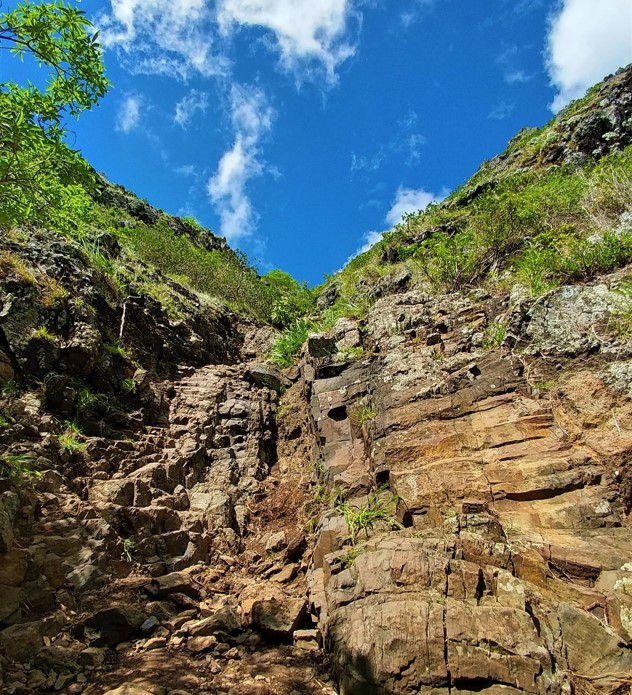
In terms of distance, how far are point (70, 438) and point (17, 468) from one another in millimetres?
1200

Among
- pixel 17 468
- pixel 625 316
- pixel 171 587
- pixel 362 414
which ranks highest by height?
pixel 625 316

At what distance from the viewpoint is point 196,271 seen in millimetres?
19000

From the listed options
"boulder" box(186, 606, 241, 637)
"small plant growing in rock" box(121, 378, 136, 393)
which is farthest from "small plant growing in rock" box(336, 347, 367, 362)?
"boulder" box(186, 606, 241, 637)

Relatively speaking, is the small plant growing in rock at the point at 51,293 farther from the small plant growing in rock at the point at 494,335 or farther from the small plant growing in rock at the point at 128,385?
the small plant growing in rock at the point at 494,335

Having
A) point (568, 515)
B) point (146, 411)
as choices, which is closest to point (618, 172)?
point (568, 515)

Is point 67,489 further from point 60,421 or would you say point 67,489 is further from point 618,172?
point 618,172

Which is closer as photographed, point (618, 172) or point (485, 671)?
point (485, 671)

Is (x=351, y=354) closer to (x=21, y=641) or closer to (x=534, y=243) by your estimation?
(x=534, y=243)

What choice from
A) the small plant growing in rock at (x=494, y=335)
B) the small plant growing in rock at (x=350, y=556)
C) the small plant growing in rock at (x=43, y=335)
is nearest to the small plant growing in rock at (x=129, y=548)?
the small plant growing in rock at (x=350, y=556)

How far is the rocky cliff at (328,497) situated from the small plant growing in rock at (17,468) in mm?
46

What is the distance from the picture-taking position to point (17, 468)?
5.59m

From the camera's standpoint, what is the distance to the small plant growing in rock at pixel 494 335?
722 cm

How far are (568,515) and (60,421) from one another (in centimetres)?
750

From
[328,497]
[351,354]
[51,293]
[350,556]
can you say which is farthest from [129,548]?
[351,354]
